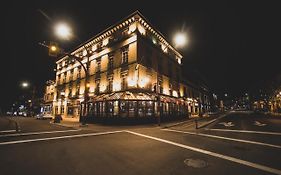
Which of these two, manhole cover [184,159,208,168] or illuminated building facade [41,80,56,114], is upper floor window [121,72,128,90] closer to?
manhole cover [184,159,208,168]

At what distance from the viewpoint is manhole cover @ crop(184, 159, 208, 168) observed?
4.95 meters

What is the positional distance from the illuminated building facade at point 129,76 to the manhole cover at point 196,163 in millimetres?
11405

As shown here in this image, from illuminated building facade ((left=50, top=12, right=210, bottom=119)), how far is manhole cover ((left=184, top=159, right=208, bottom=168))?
449 inches

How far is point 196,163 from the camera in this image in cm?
513

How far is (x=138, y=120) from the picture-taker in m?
18.8

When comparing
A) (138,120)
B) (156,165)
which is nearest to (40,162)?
(156,165)

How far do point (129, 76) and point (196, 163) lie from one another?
56.7ft

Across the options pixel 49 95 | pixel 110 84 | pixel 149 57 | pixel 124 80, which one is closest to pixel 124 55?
pixel 149 57

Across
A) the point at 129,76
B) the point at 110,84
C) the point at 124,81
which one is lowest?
the point at 110,84

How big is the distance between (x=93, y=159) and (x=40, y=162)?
1.78 meters

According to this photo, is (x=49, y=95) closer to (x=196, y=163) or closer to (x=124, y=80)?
(x=124, y=80)

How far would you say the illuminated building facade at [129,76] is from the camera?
778 inches

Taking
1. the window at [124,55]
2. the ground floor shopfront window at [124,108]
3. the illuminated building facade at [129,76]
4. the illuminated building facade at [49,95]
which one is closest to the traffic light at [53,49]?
the illuminated building facade at [129,76]

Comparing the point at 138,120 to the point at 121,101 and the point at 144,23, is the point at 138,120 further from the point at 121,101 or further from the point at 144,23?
the point at 144,23
